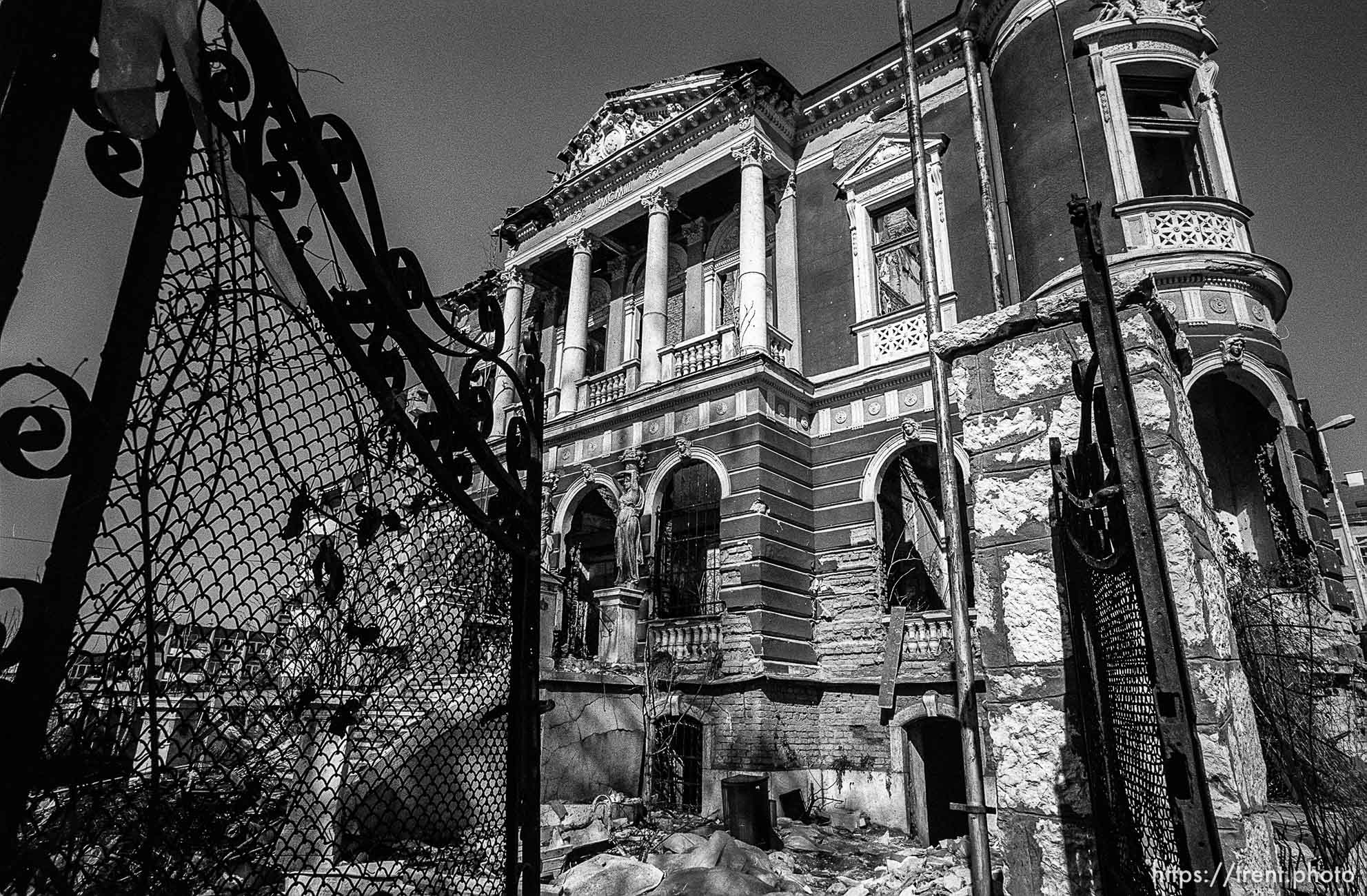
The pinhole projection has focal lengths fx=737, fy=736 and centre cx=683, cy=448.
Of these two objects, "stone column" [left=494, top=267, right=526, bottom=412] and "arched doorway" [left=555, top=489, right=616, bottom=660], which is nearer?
Result: "arched doorway" [left=555, top=489, right=616, bottom=660]

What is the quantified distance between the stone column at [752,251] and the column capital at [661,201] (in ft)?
5.31

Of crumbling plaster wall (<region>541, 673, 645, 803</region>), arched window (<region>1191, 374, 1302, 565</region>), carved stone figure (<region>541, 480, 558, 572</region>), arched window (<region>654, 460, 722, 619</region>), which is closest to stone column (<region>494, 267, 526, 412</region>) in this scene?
carved stone figure (<region>541, 480, 558, 572</region>)

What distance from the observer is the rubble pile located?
19.6 ft

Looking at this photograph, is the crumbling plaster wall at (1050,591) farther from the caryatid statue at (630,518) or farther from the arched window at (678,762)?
the caryatid statue at (630,518)

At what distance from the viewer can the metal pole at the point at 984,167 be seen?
36.5ft

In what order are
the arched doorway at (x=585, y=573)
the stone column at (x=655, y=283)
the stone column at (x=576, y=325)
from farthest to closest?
A: the stone column at (x=576, y=325) < the stone column at (x=655, y=283) < the arched doorway at (x=585, y=573)

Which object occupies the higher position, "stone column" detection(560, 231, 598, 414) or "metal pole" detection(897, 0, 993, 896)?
"stone column" detection(560, 231, 598, 414)

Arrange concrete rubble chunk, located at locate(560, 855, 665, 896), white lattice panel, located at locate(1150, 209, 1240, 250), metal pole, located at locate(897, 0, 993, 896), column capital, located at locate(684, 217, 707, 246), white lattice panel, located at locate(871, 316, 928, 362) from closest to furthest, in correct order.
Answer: metal pole, located at locate(897, 0, 993, 896) → concrete rubble chunk, located at locate(560, 855, 665, 896) → white lattice panel, located at locate(1150, 209, 1240, 250) → white lattice panel, located at locate(871, 316, 928, 362) → column capital, located at locate(684, 217, 707, 246)

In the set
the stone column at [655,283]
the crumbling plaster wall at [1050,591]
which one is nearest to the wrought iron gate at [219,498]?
the crumbling plaster wall at [1050,591]

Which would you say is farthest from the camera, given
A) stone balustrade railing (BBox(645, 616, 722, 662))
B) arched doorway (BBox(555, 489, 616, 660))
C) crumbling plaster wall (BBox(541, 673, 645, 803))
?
arched doorway (BBox(555, 489, 616, 660))

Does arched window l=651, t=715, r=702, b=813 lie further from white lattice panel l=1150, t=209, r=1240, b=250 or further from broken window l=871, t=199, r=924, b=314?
white lattice panel l=1150, t=209, r=1240, b=250

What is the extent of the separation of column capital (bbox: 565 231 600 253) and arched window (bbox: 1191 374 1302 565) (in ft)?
38.6

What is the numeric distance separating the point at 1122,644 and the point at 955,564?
4.90 meters

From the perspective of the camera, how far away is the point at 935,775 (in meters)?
10.3
